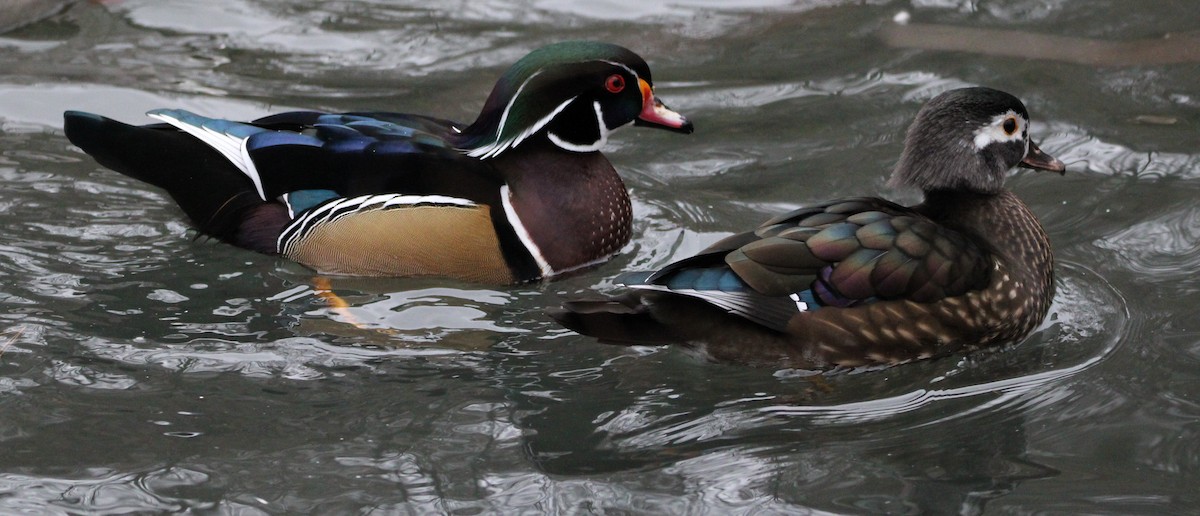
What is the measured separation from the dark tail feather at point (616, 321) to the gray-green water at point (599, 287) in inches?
5.8

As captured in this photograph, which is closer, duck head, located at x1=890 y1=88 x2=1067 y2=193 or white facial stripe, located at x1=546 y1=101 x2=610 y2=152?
duck head, located at x1=890 y1=88 x2=1067 y2=193

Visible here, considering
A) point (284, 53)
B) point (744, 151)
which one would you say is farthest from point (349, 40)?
point (744, 151)

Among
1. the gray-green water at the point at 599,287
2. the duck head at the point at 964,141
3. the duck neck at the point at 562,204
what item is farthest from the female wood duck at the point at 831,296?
the duck neck at the point at 562,204

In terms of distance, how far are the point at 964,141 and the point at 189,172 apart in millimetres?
2623

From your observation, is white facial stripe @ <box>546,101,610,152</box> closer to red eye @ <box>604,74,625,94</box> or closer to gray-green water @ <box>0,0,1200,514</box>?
red eye @ <box>604,74,625,94</box>

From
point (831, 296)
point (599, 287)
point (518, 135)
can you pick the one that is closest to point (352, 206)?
point (518, 135)

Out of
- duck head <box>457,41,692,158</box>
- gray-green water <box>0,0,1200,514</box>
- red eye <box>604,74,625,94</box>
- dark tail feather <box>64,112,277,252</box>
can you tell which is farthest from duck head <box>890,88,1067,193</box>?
dark tail feather <box>64,112,277,252</box>

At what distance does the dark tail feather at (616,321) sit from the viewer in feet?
12.8

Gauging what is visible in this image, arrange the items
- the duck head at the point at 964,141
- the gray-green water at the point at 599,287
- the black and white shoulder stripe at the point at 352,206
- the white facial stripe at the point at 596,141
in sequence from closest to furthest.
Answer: the gray-green water at the point at 599,287 < the duck head at the point at 964,141 < the black and white shoulder stripe at the point at 352,206 < the white facial stripe at the point at 596,141

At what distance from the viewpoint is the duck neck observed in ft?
15.5

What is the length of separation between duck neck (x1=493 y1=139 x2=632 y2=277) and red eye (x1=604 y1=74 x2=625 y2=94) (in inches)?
10.4

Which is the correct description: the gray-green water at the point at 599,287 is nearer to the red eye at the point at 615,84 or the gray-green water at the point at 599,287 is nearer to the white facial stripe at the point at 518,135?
the white facial stripe at the point at 518,135

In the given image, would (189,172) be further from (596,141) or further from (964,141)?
(964,141)

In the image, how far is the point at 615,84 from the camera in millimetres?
4801
